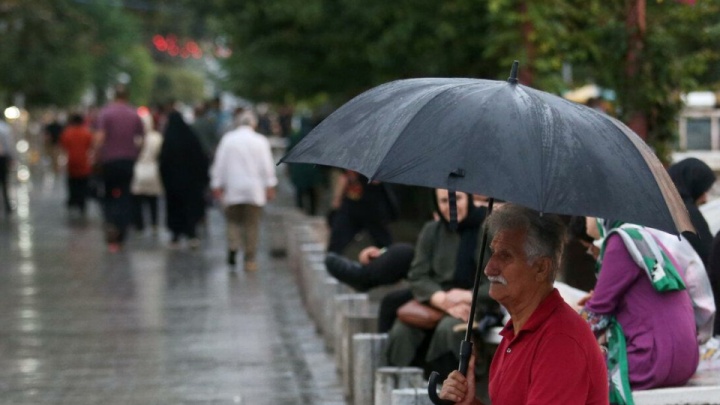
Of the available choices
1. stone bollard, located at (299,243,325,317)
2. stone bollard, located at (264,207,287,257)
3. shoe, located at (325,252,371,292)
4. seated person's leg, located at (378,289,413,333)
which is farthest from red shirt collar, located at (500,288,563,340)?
stone bollard, located at (264,207,287,257)

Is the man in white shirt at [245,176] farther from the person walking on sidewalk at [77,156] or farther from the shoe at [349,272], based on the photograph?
the person walking on sidewalk at [77,156]

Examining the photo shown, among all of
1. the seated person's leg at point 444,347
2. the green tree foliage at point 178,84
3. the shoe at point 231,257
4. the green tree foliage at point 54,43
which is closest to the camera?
the seated person's leg at point 444,347

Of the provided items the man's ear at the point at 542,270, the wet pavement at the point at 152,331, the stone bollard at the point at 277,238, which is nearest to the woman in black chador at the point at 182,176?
the wet pavement at the point at 152,331

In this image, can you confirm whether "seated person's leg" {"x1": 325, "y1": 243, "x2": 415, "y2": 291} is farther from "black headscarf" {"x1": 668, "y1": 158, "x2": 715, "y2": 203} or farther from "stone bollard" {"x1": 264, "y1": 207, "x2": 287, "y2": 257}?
"stone bollard" {"x1": 264, "y1": 207, "x2": 287, "y2": 257}

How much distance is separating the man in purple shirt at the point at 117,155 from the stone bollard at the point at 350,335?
1029 centimetres

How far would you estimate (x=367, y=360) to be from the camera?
28.0 feet

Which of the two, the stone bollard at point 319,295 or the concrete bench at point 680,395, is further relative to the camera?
the stone bollard at point 319,295

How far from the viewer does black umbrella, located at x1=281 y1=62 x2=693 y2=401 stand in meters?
4.27

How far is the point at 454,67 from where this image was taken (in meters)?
19.8

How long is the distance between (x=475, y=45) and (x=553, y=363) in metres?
14.9

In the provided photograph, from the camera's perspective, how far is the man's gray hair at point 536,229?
4.46 metres

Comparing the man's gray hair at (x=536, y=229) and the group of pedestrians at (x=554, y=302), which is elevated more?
the man's gray hair at (x=536, y=229)

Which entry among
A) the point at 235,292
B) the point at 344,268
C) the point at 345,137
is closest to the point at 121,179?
the point at 235,292

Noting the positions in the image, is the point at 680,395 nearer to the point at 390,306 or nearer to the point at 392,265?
the point at 390,306
